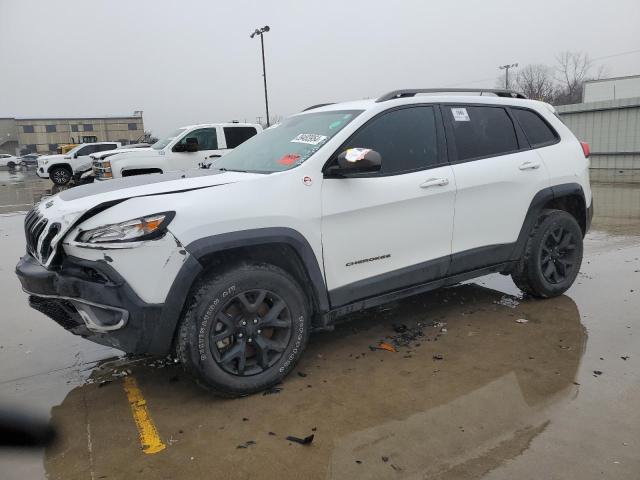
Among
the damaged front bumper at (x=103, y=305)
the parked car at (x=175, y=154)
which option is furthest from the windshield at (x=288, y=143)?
the parked car at (x=175, y=154)

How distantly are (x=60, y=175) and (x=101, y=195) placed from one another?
2112 centimetres

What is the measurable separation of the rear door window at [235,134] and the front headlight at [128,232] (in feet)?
34.8

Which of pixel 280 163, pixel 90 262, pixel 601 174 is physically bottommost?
pixel 601 174

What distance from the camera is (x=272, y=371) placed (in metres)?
3.21

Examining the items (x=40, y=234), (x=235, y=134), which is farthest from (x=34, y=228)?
(x=235, y=134)

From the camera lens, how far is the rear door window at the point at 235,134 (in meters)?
13.1

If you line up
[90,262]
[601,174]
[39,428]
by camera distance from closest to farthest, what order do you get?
[90,262] < [39,428] < [601,174]

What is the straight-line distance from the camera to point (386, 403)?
3.05m

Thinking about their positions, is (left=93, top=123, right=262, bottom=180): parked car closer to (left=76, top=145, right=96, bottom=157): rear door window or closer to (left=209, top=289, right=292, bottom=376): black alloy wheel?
(left=209, top=289, right=292, bottom=376): black alloy wheel

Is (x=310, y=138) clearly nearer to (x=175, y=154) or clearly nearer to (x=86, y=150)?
(x=175, y=154)

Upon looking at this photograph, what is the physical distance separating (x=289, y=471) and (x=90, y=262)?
60.2 inches

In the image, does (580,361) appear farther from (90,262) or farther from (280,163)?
(90,262)

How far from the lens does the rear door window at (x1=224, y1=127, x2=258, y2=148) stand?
1309 cm

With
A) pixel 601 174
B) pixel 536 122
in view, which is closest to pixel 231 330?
pixel 536 122
